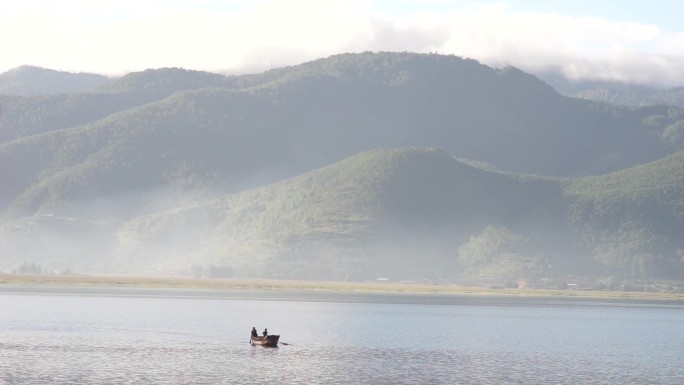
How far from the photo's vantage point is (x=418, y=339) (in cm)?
16650

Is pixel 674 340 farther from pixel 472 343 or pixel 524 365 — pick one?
pixel 524 365

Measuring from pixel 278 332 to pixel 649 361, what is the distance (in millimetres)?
52502

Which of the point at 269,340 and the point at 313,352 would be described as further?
the point at 269,340

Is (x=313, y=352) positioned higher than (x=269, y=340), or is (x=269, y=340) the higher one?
(x=269, y=340)

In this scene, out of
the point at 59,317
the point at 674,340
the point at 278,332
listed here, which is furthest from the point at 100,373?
the point at 674,340

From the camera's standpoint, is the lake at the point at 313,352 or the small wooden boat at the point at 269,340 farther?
the small wooden boat at the point at 269,340

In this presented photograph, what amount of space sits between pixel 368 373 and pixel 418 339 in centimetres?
4719

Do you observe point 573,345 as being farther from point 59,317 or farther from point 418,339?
point 59,317

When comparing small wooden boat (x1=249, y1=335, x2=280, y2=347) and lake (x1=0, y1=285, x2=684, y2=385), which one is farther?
small wooden boat (x1=249, y1=335, x2=280, y2=347)

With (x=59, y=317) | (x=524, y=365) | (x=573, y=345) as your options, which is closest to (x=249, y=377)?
(x=524, y=365)

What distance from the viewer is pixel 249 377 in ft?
374

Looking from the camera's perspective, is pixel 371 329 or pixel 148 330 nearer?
pixel 148 330

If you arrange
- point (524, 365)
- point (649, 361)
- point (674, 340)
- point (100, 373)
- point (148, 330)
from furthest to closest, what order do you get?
point (674, 340)
point (148, 330)
point (649, 361)
point (524, 365)
point (100, 373)

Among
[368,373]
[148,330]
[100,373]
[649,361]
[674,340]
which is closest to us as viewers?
[100,373]
